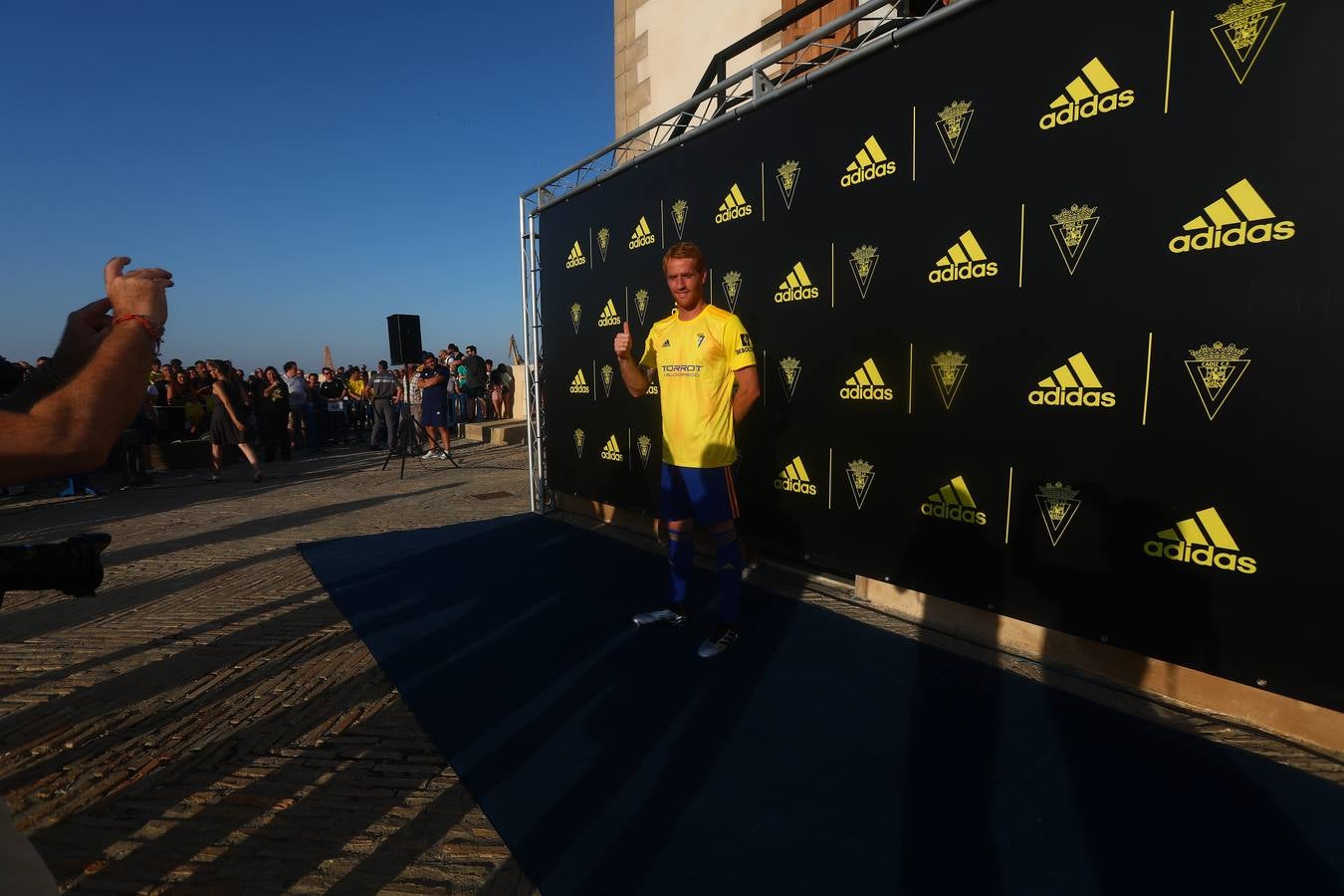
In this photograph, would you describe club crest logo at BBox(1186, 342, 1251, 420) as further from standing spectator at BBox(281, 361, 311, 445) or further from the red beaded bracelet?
standing spectator at BBox(281, 361, 311, 445)

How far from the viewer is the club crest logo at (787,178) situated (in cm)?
462

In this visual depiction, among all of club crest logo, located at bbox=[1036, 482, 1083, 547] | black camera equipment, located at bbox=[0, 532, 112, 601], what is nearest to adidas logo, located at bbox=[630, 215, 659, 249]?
club crest logo, located at bbox=[1036, 482, 1083, 547]

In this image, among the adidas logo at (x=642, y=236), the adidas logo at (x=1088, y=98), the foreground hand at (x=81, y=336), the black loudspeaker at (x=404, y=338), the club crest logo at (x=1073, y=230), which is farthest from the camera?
the black loudspeaker at (x=404, y=338)

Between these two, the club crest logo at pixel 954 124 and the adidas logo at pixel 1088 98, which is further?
the club crest logo at pixel 954 124

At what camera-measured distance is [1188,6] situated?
280cm

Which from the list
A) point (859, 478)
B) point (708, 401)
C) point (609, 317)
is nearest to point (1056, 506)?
point (859, 478)

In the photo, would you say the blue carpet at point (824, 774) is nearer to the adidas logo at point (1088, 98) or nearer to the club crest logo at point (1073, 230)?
the club crest logo at point (1073, 230)

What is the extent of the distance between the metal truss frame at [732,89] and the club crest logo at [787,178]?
1.63ft

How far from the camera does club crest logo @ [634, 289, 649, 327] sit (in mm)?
6172

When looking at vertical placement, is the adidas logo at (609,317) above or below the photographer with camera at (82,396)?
above

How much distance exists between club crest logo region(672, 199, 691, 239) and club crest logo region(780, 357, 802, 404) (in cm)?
170

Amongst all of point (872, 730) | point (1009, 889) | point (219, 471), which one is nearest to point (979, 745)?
point (872, 730)

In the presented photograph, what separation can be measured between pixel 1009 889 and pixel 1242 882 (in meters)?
0.73

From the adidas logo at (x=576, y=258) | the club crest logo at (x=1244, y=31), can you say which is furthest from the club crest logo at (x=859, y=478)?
the adidas logo at (x=576, y=258)
